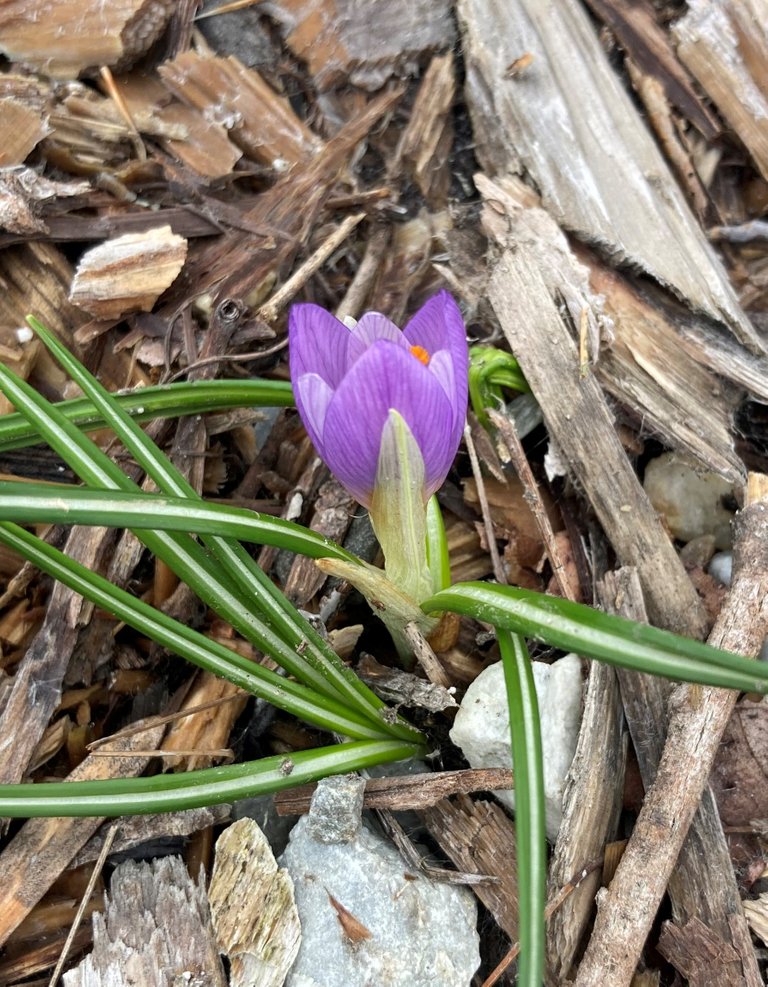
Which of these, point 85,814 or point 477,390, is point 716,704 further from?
point 85,814

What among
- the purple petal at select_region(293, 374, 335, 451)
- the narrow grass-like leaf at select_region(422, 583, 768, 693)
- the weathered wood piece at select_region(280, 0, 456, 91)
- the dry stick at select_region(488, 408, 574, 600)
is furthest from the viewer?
the weathered wood piece at select_region(280, 0, 456, 91)

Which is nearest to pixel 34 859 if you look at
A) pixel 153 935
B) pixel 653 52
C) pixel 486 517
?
pixel 153 935

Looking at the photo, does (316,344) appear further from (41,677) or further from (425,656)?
(41,677)

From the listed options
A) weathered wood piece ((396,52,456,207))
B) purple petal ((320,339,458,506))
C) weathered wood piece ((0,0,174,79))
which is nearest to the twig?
purple petal ((320,339,458,506))

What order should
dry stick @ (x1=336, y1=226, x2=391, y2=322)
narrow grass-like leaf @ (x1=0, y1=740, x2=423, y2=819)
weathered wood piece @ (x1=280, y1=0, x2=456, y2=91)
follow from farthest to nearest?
1. weathered wood piece @ (x1=280, y1=0, x2=456, y2=91)
2. dry stick @ (x1=336, y1=226, x2=391, y2=322)
3. narrow grass-like leaf @ (x1=0, y1=740, x2=423, y2=819)

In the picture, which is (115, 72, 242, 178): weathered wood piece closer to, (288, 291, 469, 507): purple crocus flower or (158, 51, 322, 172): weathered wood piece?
(158, 51, 322, 172): weathered wood piece

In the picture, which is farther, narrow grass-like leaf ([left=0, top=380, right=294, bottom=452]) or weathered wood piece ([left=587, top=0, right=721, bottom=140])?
weathered wood piece ([left=587, top=0, right=721, bottom=140])

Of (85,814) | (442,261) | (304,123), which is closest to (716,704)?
(85,814)
